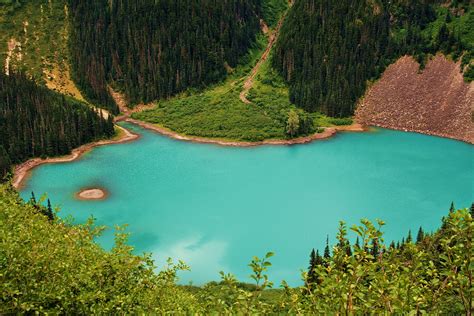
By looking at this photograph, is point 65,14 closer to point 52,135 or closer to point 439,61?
point 52,135

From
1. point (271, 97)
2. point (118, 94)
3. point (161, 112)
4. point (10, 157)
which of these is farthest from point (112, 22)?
point (10, 157)

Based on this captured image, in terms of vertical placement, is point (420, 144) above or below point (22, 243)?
below

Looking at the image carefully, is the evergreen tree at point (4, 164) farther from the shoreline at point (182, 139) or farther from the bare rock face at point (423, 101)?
the bare rock face at point (423, 101)

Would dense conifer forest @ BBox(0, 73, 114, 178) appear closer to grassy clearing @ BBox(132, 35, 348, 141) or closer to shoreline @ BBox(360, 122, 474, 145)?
grassy clearing @ BBox(132, 35, 348, 141)

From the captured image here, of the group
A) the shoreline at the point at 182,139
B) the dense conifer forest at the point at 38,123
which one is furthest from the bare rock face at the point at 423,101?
the dense conifer forest at the point at 38,123

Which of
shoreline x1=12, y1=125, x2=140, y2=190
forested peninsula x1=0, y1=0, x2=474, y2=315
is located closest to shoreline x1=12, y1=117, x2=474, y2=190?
shoreline x1=12, y1=125, x2=140, y2=190

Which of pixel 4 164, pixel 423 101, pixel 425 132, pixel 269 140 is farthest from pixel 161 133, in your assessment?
pixel 423 101
